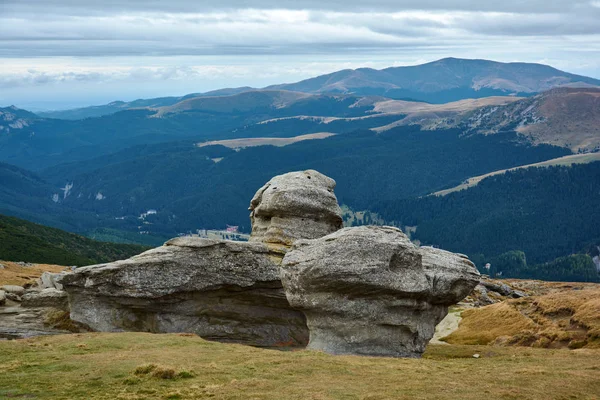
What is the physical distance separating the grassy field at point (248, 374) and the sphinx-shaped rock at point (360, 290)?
5010mm

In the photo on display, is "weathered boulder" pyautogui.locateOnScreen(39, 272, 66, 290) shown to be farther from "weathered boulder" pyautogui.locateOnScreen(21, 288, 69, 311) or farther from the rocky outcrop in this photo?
"weathered boulder" pyautogui.locateOnScreen(21, 288, 69, 311)

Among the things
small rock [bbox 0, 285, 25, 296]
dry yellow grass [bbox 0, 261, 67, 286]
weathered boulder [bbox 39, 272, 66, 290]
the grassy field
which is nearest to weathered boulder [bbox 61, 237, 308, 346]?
the grassy field

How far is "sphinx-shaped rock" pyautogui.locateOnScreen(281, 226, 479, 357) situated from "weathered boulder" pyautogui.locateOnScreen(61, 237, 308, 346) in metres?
6.80

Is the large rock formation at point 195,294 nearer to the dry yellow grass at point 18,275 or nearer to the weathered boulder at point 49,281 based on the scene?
the weathered boulder at point 49,281

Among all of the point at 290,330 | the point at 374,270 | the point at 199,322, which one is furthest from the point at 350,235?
the point at 199,322

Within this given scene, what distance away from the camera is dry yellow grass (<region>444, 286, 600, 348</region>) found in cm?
6469

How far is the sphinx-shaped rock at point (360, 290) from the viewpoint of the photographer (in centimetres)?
5259

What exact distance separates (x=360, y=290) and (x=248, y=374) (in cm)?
1548

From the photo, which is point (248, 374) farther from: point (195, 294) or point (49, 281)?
point (49, 281)

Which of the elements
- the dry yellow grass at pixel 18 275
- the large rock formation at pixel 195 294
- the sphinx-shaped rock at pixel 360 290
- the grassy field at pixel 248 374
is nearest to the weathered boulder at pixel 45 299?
the large rock formation at pixel 195 294

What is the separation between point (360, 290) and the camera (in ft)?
174

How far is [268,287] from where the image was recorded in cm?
6128

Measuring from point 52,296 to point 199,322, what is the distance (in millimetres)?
14717

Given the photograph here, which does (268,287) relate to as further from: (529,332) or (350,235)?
(529,332)
